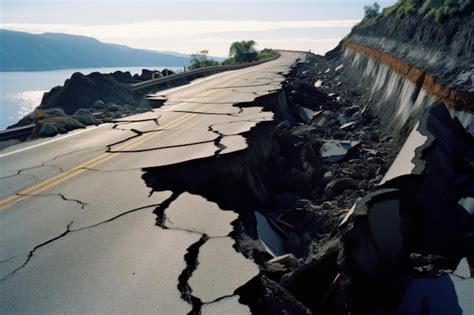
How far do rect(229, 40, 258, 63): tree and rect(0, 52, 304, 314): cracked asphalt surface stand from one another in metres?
59.3

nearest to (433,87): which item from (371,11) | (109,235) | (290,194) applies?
(290,194)

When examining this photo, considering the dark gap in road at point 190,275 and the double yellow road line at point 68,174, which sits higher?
the dark gap in road at point 190,275

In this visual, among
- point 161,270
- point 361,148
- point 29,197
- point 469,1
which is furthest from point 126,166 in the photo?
point 469,1

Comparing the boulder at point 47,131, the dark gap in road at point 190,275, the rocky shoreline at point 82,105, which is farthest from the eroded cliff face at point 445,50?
the boulder at point 47,131

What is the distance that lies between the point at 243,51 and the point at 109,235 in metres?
70.3

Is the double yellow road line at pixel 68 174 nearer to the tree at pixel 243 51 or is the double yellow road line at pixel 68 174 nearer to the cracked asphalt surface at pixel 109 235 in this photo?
the cracked asphalt surface at pixel 109 235

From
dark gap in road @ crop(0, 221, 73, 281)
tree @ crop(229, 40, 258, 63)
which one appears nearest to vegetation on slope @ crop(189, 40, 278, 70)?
tree @ crop(229, 40, 258, 63)

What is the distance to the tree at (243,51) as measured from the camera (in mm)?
66750

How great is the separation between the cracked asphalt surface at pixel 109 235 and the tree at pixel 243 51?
194ft

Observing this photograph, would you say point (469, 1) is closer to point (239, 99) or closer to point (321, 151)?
point (321, 151)

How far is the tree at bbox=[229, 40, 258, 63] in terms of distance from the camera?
66.8m

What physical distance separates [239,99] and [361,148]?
15.5 feet

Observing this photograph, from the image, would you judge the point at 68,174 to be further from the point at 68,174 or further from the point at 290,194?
the point at 290,194

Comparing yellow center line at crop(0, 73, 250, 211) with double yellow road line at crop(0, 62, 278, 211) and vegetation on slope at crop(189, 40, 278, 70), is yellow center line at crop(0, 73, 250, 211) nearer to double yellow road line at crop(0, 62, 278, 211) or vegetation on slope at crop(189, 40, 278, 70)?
double yellow road line at crop(0, 62, 278, 211)
